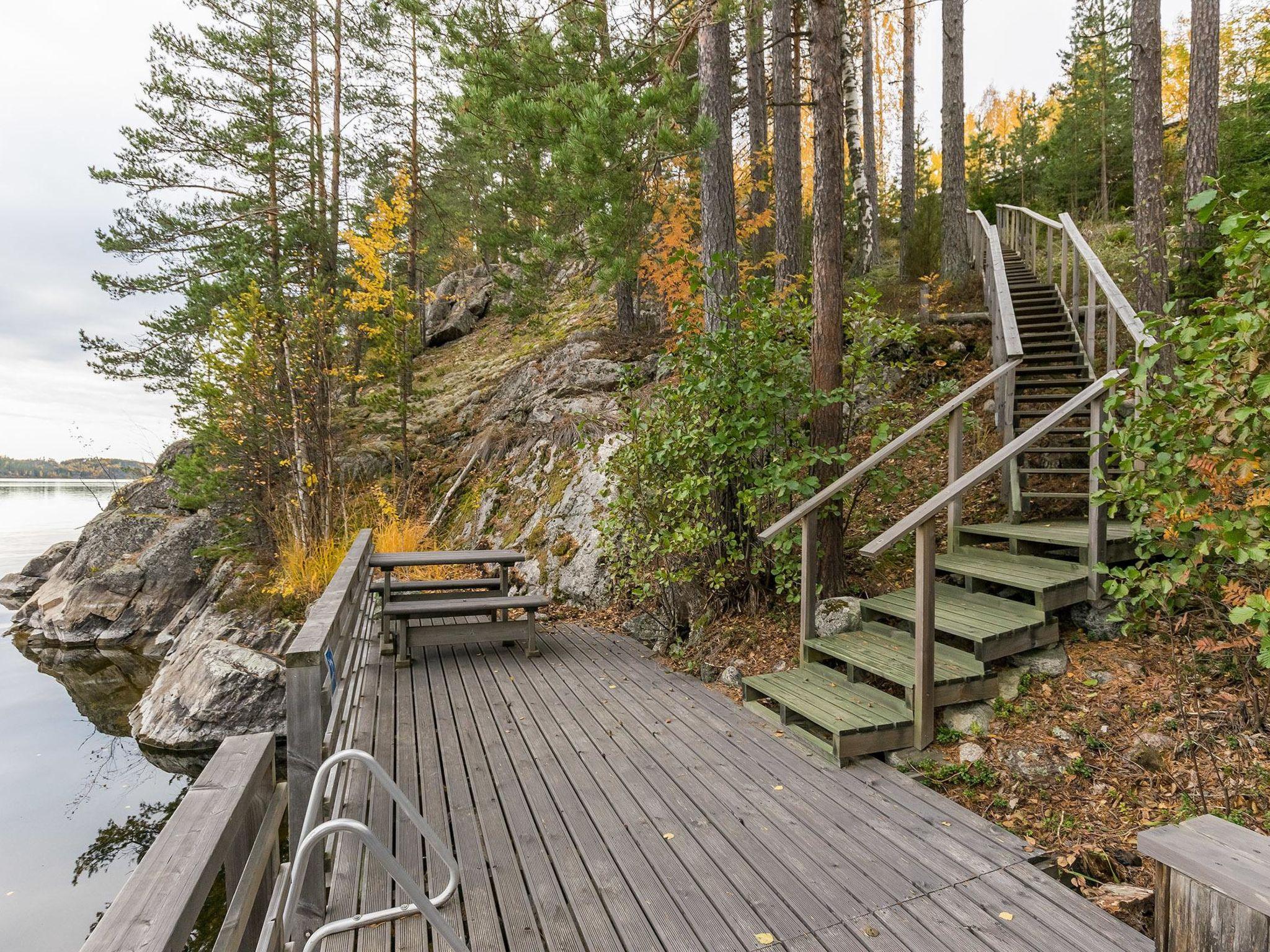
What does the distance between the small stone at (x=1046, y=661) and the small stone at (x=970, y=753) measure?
0.62m

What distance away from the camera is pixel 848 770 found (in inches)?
134

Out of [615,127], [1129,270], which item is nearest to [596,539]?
[615,127]

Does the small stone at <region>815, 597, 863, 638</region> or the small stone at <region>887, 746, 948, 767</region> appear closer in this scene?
the small stone at <region>887, 746, 948, 767</region>

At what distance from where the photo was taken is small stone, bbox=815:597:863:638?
183 inches

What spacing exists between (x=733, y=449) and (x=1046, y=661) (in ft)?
7.18

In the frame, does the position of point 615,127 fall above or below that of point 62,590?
above

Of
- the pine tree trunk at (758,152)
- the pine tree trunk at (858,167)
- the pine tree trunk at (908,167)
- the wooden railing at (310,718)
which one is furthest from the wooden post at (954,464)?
the pine tree trunk at (858,167)

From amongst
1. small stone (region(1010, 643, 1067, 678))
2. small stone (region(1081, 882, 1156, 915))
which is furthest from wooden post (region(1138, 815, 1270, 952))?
small stone (region(1010, 643, 1067, 678))

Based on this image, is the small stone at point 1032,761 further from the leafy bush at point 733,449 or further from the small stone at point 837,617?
the leafy bush at point 733,449

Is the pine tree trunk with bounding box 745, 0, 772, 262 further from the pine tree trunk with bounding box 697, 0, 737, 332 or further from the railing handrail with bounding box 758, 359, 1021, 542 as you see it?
the railing handrail with bounding box 758, 359, 1021, 542

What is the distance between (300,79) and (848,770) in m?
13.1

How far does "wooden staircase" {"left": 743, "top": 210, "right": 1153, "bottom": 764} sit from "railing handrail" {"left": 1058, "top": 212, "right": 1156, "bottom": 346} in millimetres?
534

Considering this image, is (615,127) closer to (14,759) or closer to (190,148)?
(14,759)

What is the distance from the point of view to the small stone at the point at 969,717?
11.4ft
